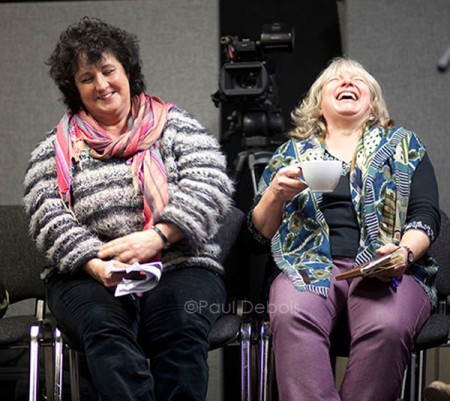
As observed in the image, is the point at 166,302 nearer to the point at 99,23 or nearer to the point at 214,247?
the point at 214,247

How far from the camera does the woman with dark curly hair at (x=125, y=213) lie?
236 cm

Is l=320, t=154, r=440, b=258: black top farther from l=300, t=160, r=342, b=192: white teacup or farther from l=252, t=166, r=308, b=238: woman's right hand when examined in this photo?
l=300, t=160, r=342, b=192: white teacup

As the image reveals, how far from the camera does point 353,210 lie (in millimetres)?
2699

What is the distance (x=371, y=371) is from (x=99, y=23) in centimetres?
134

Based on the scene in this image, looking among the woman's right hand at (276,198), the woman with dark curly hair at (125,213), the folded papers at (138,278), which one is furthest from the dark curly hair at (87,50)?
the folded papers at (138,278)

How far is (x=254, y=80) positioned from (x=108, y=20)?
0.77 metres

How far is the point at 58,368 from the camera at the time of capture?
8.62 ft

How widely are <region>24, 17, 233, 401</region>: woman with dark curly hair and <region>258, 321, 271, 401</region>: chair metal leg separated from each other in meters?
0.17

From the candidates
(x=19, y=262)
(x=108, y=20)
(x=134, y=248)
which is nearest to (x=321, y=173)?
(x=134, y=248)

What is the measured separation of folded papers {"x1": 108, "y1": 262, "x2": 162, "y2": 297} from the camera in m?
2.36

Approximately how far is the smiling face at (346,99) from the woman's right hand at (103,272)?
2.87 feet

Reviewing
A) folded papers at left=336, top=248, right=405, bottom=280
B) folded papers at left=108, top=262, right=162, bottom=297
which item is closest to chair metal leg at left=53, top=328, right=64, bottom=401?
folded papers at left=108, top=262, right=162, bottom=297

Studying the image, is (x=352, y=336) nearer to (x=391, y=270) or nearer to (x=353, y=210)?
(x=391, y=270)

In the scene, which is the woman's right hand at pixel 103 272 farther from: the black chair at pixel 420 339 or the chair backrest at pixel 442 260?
the chair backrest at pixel 442 260
